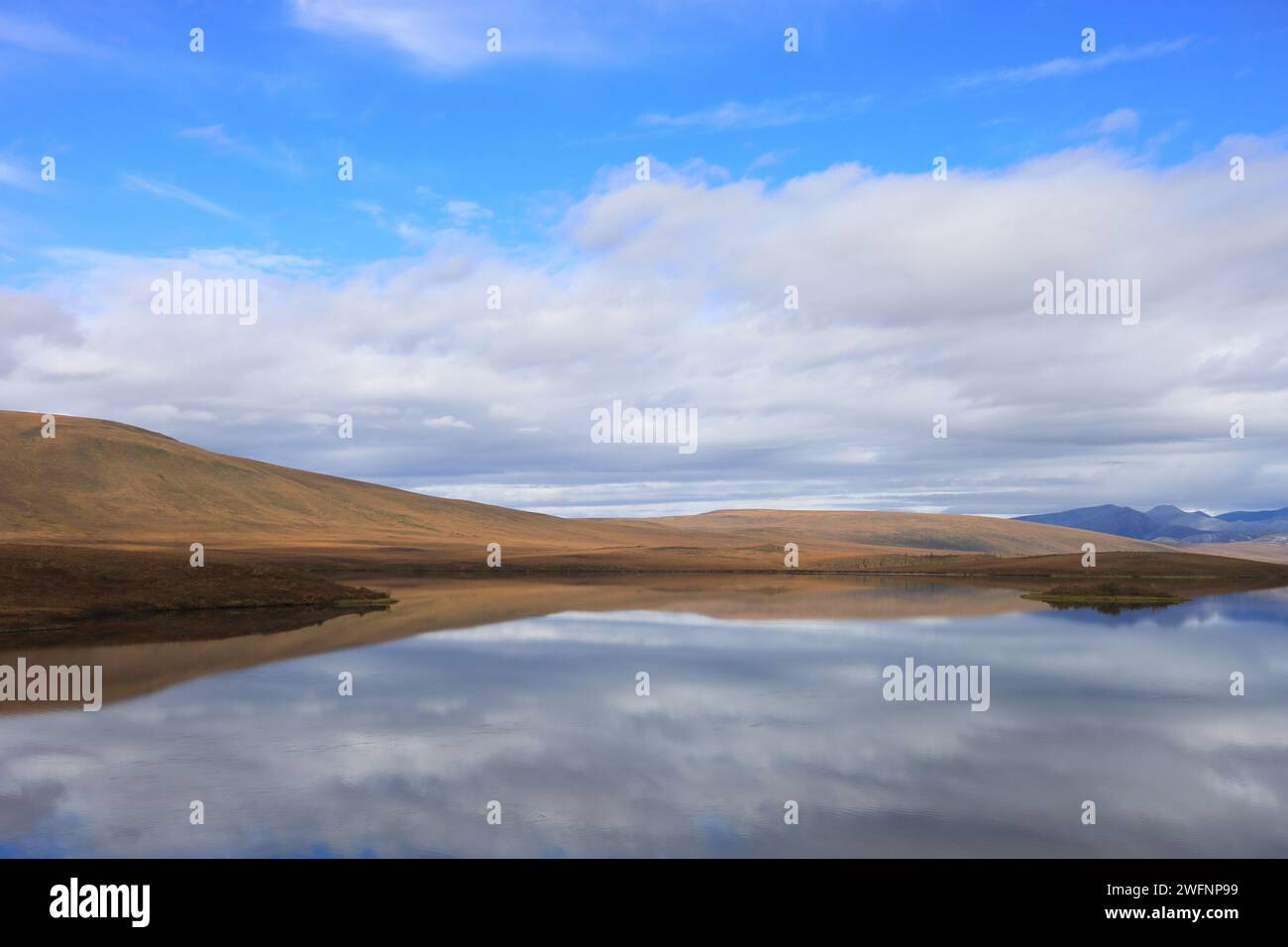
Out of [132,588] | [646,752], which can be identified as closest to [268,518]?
[132,588]

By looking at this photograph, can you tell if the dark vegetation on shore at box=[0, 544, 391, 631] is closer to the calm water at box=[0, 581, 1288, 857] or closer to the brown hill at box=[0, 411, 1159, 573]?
the calm water at box=[0, 581, 1288, 857]

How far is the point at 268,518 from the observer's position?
380ft

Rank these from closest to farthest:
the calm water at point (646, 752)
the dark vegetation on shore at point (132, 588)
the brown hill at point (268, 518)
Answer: the calm water at point (646, 752)
the dark vegetation on shore at point (132, 588)
the brown hill at point (268, 518)

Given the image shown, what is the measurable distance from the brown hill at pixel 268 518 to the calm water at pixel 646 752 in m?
56.1

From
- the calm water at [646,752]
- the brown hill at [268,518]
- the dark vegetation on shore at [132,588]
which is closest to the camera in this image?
the calm water at [646,752]

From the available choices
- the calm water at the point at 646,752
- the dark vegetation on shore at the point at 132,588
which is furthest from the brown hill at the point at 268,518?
the calm water at the point at 646,752

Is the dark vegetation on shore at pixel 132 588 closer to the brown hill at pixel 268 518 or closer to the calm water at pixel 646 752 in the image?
the calm water at pixel 646 752

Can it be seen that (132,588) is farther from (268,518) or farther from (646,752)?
(268,518)

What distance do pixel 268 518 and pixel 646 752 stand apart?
11143 centimetres

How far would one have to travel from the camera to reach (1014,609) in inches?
1729

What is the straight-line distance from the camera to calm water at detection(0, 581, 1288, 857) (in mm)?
11898

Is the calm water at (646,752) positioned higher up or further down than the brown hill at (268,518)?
further down

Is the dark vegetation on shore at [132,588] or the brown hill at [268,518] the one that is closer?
the dark vegetation on shore at [132,588]

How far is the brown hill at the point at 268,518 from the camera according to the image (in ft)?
294
